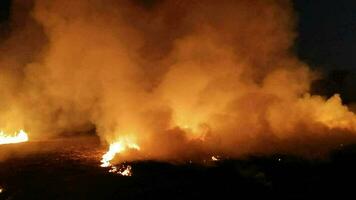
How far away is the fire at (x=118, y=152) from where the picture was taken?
3409cm

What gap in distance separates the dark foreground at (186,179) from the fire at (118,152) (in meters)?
0.59

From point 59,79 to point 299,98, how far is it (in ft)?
90.2

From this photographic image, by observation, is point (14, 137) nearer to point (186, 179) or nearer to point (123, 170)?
point (123, 170)

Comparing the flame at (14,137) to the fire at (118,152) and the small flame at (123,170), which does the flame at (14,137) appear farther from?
the small flame at (123,170)

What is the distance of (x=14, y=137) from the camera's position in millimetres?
53000

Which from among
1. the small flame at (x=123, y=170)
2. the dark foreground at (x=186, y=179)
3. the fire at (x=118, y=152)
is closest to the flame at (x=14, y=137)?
the dark foreground at (x=186, y=179)

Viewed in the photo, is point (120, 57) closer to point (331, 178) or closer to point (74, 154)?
point (74, 154)

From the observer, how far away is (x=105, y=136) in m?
50.2

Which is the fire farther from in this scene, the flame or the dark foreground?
the flame

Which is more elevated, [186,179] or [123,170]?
[123,170]

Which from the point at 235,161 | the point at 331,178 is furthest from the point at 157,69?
the point at 331,178

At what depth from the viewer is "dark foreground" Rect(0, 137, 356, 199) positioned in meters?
29.2

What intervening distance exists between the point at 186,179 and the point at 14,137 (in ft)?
93.8

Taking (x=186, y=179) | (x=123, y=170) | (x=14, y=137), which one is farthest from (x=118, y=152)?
(x=14, y=137)
